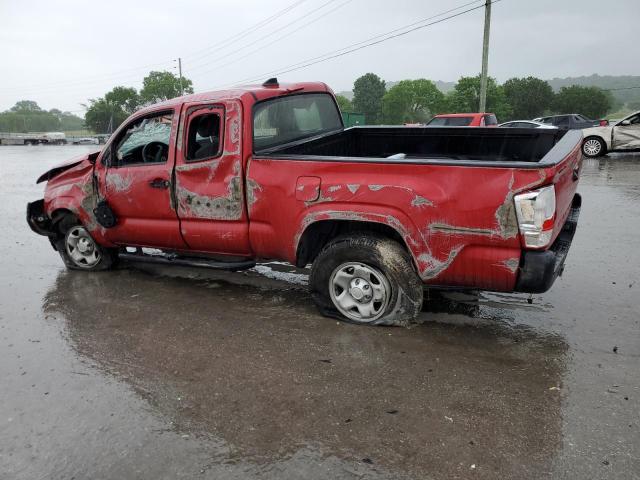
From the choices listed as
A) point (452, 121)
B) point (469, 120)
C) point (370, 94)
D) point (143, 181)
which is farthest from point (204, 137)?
point (370, 94)

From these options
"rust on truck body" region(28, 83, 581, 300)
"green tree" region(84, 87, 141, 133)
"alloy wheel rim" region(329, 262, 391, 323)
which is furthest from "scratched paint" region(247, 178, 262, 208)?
"green tree" region(84, 87, 141, 133)

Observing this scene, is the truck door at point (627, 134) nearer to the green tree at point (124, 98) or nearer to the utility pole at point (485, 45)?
the utility pole at point (485, 45)

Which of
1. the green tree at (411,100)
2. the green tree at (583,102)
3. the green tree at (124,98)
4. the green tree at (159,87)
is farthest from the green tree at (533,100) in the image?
the green tree at (124,98)

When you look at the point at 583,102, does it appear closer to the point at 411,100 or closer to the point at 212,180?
the point at 411,100

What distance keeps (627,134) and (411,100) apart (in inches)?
4661

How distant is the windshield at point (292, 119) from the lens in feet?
14.7

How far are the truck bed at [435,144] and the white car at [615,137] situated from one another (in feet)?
39.0

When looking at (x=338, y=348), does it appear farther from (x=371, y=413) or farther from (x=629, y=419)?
(x=629, y=419)

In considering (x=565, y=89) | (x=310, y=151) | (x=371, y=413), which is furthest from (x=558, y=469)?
(x=565, y=89)

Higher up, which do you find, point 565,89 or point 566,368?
point 565,89

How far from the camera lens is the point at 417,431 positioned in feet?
8.86

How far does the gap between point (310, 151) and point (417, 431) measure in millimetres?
2973

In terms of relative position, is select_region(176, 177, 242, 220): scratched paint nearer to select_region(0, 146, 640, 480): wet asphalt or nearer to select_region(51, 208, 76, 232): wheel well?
select_region(0, 146, 640, 480): wet asphalt

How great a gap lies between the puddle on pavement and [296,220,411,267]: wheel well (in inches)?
22.0
